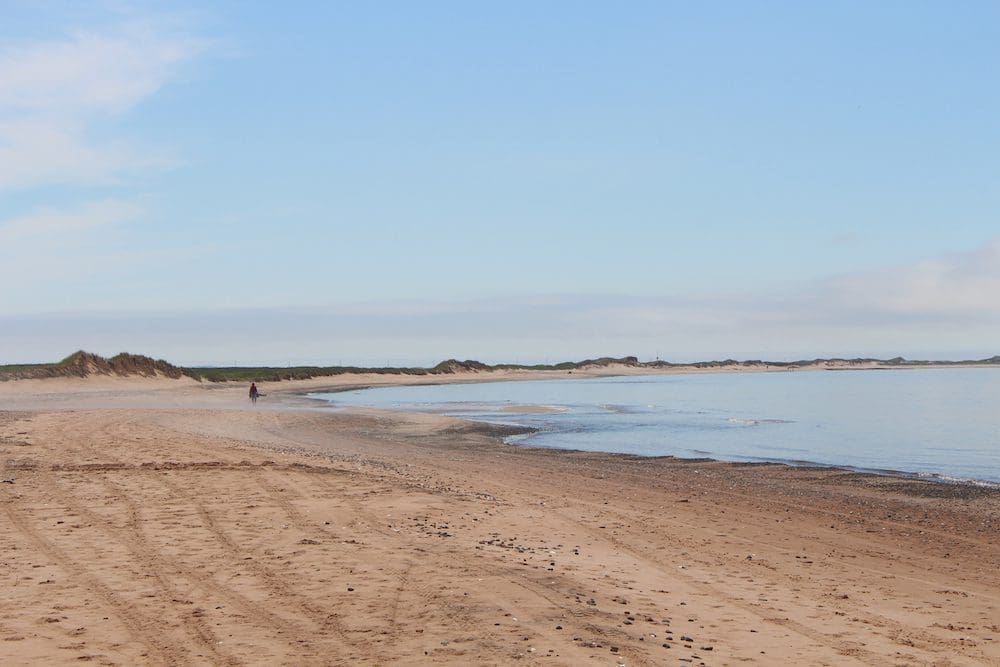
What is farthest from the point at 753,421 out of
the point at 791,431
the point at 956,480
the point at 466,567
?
the point at 466,567

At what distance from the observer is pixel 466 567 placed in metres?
9.05

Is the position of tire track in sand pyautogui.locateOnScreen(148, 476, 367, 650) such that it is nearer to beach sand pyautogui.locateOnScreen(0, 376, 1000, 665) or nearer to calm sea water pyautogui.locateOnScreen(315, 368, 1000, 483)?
beach sand pyautogui.locateOnScreen(0, 376, 1000, 665)

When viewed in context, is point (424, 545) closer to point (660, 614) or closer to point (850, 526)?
point (660, 614)

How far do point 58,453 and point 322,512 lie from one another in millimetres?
9993

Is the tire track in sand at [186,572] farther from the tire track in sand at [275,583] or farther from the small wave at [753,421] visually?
the small wave at [753,421]

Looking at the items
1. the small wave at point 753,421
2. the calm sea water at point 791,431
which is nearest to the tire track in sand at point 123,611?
the calm sea water at point 791,431

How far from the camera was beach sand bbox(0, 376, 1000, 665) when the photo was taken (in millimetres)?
6758

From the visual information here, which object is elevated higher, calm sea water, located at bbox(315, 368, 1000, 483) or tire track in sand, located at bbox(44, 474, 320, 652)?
tire track in sand, located at bbox(44, 474, 320, 652)

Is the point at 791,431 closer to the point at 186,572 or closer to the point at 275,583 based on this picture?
the point at 275,583

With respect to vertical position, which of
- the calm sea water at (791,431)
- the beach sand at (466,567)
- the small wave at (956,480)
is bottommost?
the small wave at (956,480)

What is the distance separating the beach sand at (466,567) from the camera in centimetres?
676

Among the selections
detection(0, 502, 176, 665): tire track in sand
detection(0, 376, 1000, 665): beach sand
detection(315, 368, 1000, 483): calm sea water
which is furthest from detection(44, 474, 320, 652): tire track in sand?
detection(315, 368, 1000, 483): calm sea water

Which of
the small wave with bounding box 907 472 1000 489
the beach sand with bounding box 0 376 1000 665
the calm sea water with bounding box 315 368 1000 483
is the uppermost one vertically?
the beach sand with bounding box 0 376 1000 665

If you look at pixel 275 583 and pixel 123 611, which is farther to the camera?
pixel 275 583
